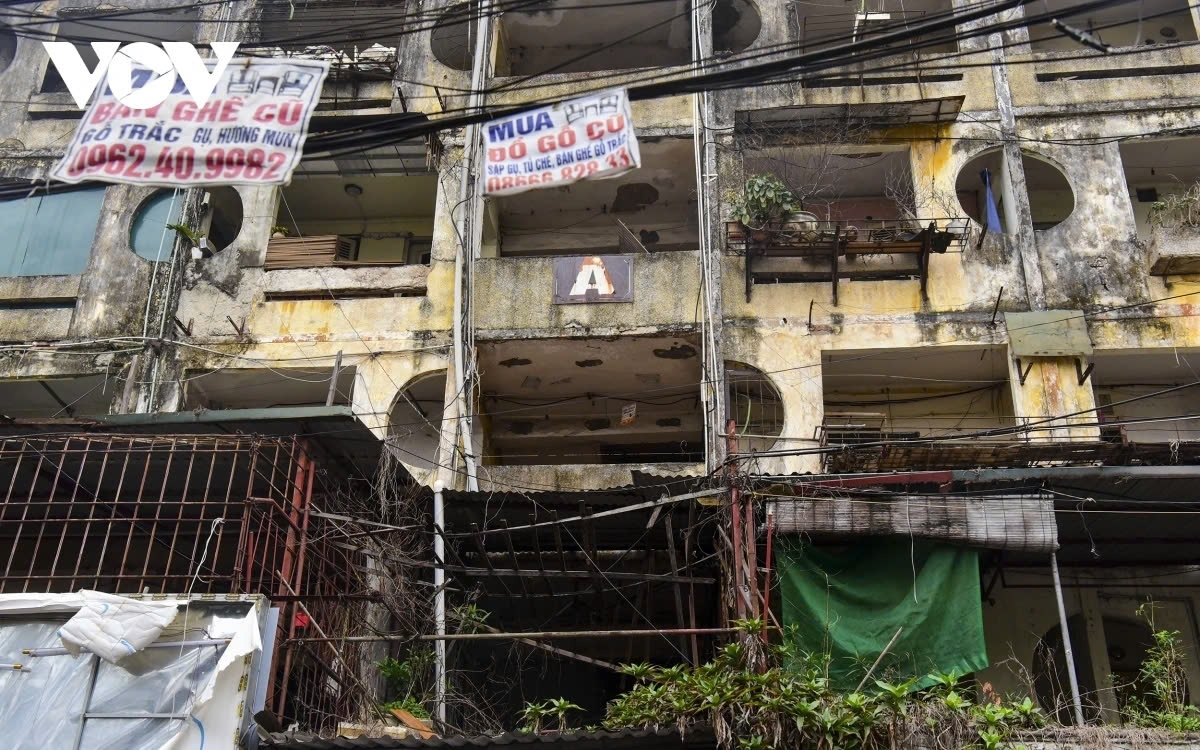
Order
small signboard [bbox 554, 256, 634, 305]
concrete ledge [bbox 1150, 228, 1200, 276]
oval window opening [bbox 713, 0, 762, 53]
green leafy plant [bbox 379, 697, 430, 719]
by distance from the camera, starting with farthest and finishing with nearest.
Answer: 1. oval window opening [bbox 713, 0, 762, 53]
2. small signboard [bbox 554, 256, 634, 305]
3. concrete ledge [bbox 1150, 228, 1200, 276]
4. green leafy plant [bbox 379, 697, 430, 719]

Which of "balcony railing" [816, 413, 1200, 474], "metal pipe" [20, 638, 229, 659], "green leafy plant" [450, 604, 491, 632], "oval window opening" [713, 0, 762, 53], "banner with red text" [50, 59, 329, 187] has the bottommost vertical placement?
"metal pipe" [20, 638, 229, 659]

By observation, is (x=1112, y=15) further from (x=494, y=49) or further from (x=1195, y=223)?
(x=494, y=49)

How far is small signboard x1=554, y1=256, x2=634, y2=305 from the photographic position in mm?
15641

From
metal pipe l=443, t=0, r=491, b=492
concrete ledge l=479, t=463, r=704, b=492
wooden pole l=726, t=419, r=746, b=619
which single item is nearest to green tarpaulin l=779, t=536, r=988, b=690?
wooden pole l=726, t=419, r=746, b=619

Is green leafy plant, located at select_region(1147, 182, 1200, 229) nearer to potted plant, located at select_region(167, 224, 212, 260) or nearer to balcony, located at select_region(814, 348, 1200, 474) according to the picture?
balcony, located at select_region(814, 348, 1200, 474)

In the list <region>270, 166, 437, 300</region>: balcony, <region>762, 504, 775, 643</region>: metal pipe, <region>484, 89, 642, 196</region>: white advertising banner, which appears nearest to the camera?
<region>484, 89, 642, 196</region>: white advertising banner

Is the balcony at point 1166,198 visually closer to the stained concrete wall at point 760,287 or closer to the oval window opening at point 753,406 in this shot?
the stained concrete wall at point 760,287

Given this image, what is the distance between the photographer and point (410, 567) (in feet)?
42.6

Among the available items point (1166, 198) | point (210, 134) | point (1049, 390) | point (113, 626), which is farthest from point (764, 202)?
point (113, 626)

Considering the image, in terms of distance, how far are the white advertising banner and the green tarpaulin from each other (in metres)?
4.76

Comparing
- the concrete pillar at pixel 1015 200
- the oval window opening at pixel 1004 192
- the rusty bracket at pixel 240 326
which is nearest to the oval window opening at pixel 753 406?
the concrete pillar at pixel 1015 200

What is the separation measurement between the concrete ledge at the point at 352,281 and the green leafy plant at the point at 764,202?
15.3ft

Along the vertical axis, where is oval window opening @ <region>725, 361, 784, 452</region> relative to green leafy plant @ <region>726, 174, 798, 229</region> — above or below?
below

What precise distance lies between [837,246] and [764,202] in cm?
115
